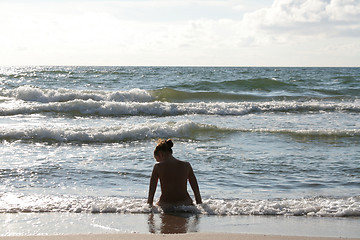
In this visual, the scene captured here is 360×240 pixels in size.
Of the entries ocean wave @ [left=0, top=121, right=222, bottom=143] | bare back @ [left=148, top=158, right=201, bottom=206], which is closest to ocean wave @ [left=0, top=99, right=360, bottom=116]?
ocean wave @ [left=0, top=121, right=222, bottom=143]

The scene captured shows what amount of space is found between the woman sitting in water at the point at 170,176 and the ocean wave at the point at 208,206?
0.12 meters

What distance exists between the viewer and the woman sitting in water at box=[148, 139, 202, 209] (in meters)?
5.71

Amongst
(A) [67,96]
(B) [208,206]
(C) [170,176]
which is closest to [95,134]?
(C) [170,176]

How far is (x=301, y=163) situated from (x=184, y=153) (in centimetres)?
257

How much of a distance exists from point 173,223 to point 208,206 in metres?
0.81

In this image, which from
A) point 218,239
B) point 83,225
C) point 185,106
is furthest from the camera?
point 185,106

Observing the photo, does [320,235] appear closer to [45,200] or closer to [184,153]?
[45,200]

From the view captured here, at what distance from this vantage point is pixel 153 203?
6.04 metres

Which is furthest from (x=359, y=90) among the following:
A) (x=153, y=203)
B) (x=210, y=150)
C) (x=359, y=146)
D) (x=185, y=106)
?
(x=153, y=203)

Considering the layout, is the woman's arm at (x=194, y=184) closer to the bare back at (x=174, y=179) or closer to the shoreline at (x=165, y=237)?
the bare back at (x=174, y=179)

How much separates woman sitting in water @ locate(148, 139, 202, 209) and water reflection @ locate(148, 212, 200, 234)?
244 mm

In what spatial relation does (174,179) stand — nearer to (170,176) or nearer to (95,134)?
(170,176)

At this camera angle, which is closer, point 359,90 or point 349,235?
point 349,235

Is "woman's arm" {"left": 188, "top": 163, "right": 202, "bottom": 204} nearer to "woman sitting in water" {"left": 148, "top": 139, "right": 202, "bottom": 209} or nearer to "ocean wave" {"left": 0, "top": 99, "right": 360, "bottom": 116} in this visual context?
"woman sitting in water" {"left": 148, "top": 139, "right": 202, "bottom": 209}
